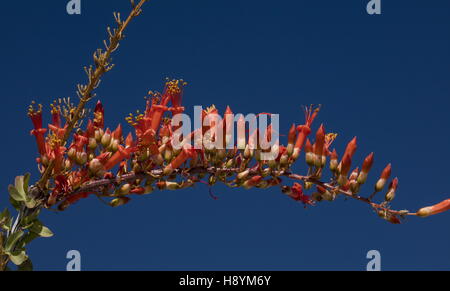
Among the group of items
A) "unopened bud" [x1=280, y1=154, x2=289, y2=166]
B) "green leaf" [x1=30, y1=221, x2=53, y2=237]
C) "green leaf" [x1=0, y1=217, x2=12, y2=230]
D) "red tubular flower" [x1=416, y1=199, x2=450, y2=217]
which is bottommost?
"green leaf" [x1=30, y1=221, x2=53, y2=237]

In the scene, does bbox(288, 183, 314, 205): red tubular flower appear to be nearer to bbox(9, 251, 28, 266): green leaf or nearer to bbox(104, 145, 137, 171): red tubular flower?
bbox(104, 145, 137, 171): red tubular flower

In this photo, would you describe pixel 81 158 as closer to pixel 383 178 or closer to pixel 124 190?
pixel 124 190

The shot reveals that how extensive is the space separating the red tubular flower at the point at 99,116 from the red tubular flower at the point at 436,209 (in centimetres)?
230

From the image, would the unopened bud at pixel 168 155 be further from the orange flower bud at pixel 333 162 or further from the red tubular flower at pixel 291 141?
the orange flower bud at pixel 333 162

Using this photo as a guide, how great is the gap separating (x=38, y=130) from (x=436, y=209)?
281 cm

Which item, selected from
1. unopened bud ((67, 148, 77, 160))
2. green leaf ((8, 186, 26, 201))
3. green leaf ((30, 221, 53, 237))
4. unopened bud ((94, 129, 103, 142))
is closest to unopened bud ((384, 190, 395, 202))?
unopened bud ((94, 129, 103, 142))

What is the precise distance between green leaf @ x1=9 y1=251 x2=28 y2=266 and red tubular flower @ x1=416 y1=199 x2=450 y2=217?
271cm

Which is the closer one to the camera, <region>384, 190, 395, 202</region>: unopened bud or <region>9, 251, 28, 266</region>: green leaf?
<region>9, 251, 28, 266</region>: green leaf

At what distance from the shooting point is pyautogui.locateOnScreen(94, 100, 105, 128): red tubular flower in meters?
5.53

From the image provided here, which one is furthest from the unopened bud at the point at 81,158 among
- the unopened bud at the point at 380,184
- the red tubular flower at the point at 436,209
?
the red tubular flower at the point at 436,209
